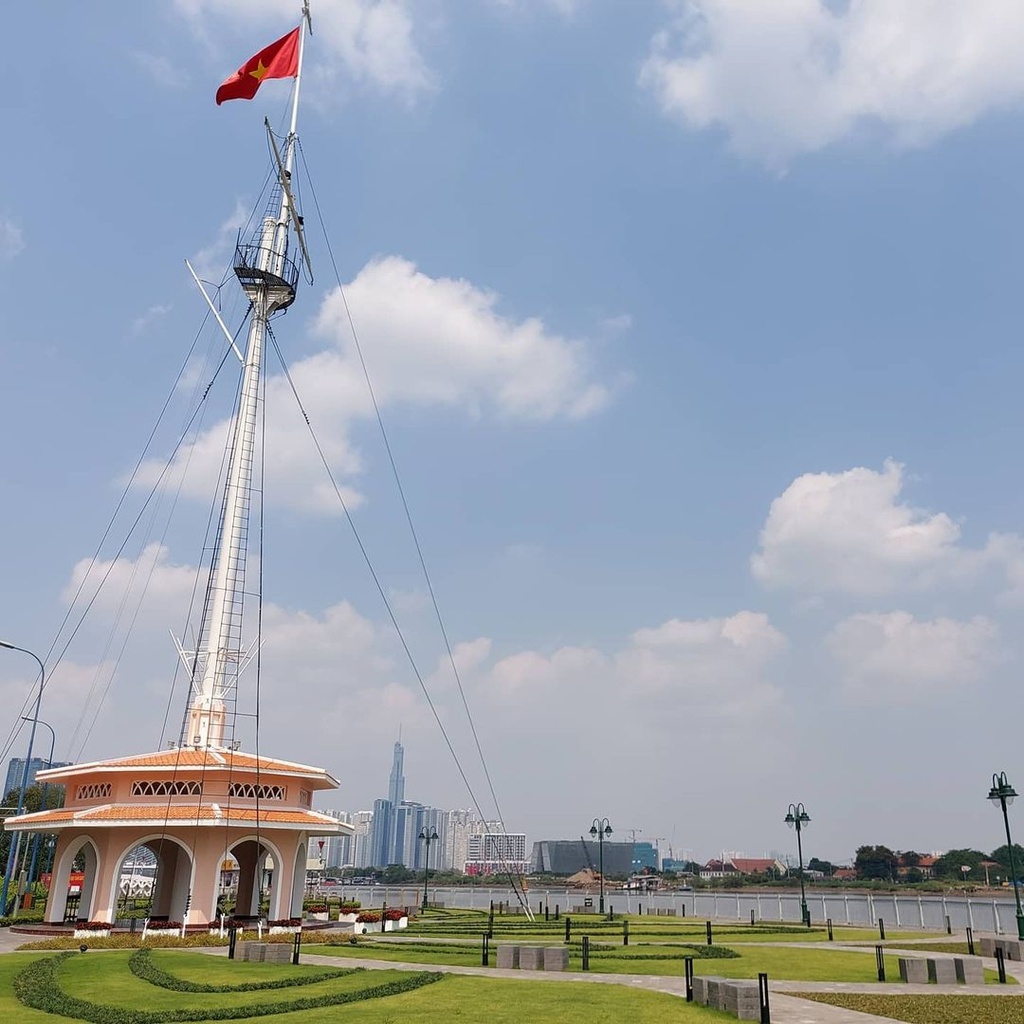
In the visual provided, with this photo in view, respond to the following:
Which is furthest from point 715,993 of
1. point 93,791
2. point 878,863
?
point 878,863

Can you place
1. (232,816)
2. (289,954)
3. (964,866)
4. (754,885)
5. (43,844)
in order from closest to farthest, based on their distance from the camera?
(289,954) → (232,816) → (43,844) → (964,866) → (754,885)

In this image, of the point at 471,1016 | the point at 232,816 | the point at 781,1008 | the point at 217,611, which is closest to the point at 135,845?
the point at 232,816

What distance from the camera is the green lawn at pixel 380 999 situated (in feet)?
51.2

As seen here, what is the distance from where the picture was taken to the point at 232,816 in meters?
32.8

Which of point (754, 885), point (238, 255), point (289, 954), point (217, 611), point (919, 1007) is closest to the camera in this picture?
point (919, 1007)

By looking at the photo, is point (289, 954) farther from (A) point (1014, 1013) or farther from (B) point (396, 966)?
(A) point (1014, 1013)

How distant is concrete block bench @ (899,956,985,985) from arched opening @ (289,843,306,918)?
83.1 ft

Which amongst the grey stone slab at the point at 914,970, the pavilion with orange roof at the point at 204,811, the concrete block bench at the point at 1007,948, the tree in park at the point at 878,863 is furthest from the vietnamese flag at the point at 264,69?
the tree in park at the point at 878,863

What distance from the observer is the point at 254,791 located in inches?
1426

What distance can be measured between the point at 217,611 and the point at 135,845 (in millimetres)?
10439

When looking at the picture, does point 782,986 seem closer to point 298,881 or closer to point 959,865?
point 298,881

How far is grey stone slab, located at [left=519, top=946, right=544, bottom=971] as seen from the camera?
22.7 metres

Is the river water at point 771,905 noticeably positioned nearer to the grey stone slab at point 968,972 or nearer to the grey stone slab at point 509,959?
the grey stone slab at point 968,972

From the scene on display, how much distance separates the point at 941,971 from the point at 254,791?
26.9 meters
